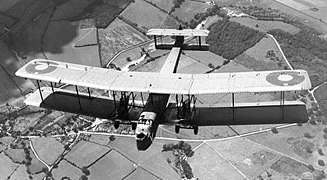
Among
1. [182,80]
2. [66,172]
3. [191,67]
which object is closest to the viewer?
[182,80]

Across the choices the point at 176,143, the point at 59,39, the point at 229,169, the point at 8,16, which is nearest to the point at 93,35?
the point at 59,39

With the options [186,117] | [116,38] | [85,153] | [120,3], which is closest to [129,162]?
[85,153]

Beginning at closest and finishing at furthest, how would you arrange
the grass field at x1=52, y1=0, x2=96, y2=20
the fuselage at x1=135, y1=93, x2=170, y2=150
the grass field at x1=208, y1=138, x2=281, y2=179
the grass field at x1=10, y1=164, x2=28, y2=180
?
the fuselage at x1=135, y1=93, x2=170, y2=150 < the grass field at x1=208, y1=138, x2=281, y2=179 < the grass field at x1=10, y1=164, x2=28, y2=180 < the grass field at x1=52, y1=0, x2=96, y2=20

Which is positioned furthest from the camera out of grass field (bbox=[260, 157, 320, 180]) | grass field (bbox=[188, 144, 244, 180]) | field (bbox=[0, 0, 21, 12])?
field (bbox=[0, 0, 21, 12])

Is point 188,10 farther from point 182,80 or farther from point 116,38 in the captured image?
point 182,80

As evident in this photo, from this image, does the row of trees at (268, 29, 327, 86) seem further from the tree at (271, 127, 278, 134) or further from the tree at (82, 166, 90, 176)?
the tree at (82, 166, 90, 176)

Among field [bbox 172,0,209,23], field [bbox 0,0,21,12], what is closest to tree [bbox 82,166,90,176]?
field [bbox 172,0,209,23]
